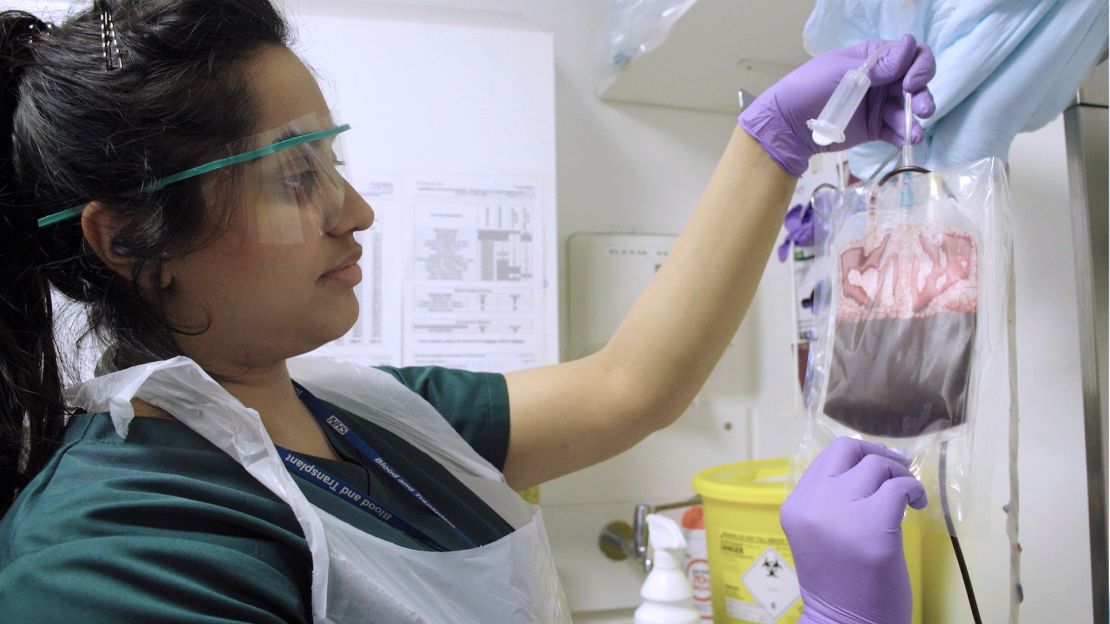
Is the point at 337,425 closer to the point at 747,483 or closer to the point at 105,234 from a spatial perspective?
the point at 105,234

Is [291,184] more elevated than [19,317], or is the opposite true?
[291,184]

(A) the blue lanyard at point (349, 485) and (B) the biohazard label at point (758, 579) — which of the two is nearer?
(A) the blue lanyard at point (349, 485)

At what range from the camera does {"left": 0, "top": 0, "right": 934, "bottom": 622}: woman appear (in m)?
0.52

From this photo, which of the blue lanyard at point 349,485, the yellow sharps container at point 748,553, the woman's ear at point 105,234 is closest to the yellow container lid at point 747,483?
the yellow sharps container at point 748,553

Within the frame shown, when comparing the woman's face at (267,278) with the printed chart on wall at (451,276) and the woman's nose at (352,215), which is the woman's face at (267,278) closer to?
the woman's nose at (352,215)

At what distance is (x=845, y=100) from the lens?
0.70 metres

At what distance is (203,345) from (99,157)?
0.60ft

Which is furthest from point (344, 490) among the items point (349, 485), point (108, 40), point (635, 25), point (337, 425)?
point (635, 25)

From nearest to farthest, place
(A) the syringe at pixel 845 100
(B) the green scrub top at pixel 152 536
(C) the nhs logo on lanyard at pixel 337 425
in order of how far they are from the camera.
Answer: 1. (B) the green scrub top at pixel 152 536
2. (A) the syringe at pixel 845 100
3. (C) the nhs logo on lanyard at pixel 337 425

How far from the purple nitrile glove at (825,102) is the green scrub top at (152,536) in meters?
0.57

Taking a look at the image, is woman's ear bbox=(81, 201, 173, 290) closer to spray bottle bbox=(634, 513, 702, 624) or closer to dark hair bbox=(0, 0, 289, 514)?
dark hair bbox=(0, 0, 289, 514)

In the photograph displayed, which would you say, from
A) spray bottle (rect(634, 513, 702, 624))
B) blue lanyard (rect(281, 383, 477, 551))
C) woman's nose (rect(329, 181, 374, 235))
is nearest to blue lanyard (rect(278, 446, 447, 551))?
blue lanyard (rect(281, 383, 477, 551))

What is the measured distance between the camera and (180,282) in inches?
26.3

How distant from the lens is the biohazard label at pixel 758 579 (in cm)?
99
